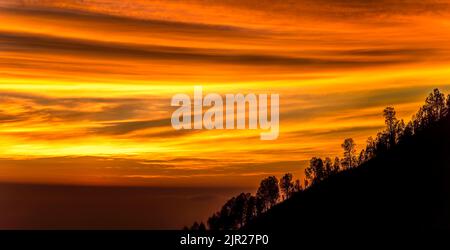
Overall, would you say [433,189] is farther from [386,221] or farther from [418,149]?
[386,221]

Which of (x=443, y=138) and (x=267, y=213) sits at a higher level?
(x=443, y=138)

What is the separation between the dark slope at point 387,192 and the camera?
462ft

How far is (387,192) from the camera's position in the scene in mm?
164375

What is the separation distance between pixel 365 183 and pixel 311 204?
1261 cm

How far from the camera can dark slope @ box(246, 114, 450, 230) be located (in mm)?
140750

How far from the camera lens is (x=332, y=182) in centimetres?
18012

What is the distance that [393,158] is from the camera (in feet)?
611
